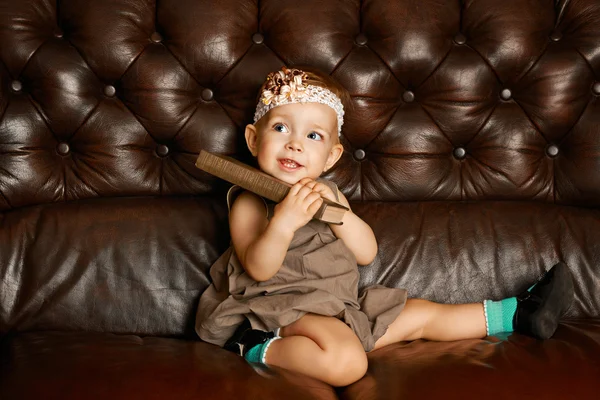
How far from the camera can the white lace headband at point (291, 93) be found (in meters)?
1.49

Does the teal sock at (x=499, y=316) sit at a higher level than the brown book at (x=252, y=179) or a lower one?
lower

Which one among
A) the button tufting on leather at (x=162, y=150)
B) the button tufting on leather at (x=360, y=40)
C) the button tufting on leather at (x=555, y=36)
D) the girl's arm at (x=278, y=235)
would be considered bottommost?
the girl's arm at (x=278, y=235)

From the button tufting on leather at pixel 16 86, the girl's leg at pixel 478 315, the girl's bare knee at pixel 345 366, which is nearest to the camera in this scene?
the girl's bare knee at pixel 345 366

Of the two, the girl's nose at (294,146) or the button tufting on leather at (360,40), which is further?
the button tufting on leather at (360,40)

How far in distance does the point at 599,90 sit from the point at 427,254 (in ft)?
2.31

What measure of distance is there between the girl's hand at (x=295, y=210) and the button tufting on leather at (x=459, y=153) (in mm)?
621

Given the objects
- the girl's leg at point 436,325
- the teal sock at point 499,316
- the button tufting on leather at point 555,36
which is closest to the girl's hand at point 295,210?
the girl's leg at point 436,325

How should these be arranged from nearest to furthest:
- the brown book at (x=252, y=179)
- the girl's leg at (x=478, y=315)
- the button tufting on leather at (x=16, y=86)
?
the brown book at (x=252, y=179) < the girl's leg at (x=478, y=315) < the button tufting on leather at (x=16, y=86)

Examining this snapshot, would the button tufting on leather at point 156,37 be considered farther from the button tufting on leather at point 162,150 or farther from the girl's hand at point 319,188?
the girl's hand at point 319,188

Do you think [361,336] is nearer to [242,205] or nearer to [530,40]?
[242,205]

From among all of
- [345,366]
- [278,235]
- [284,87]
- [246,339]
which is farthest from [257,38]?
[345,366]

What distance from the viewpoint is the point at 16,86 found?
5.50ft

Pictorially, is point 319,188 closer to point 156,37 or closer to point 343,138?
point 343,138

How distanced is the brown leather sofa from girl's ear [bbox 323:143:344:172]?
5.0 inches
